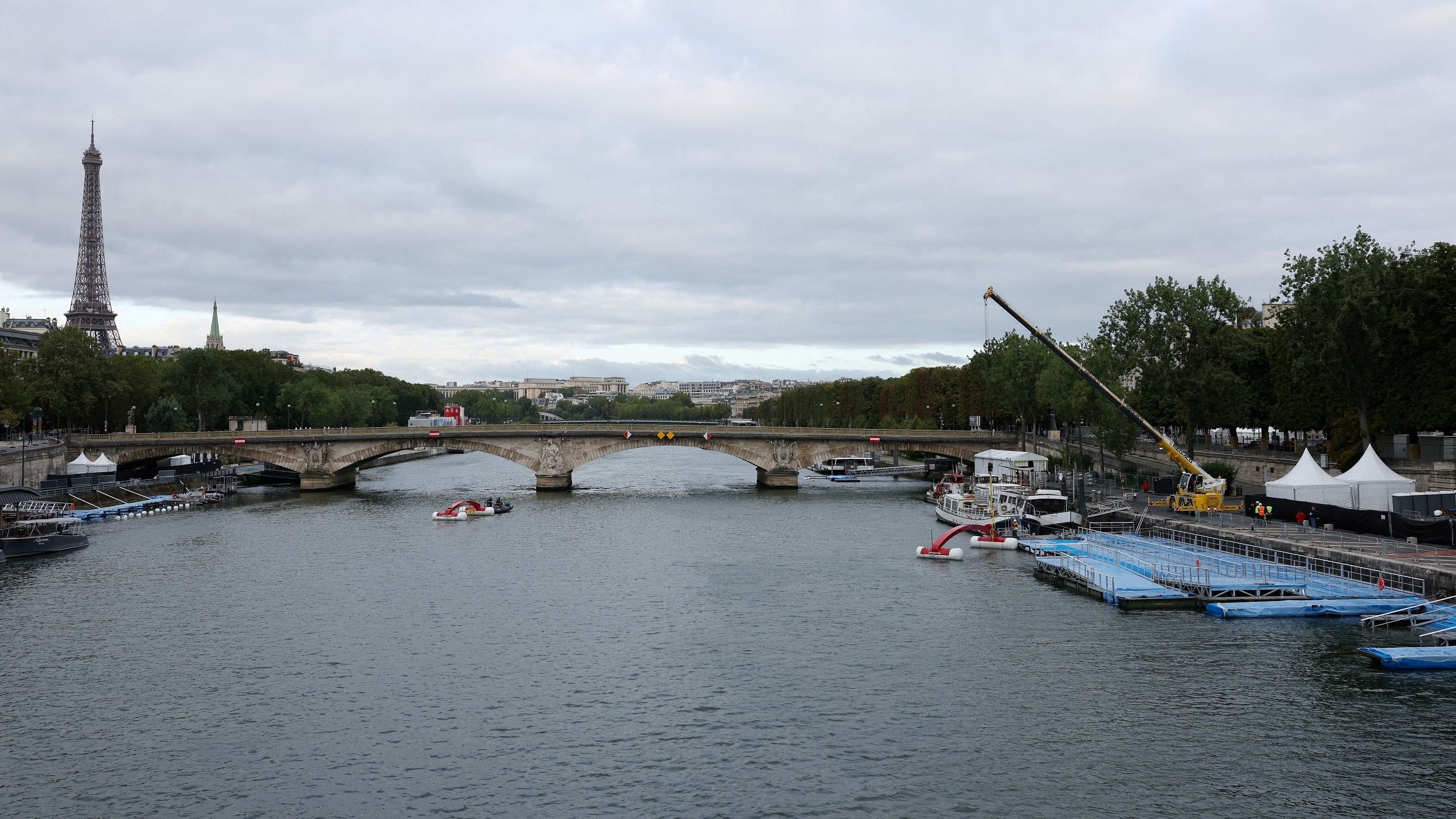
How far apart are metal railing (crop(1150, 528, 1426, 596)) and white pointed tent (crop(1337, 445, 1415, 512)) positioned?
6607 mm

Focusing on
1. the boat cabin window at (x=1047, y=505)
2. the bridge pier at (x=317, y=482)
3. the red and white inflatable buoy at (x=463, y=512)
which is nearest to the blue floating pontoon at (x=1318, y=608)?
the boat cabin window at (x=1047, y=505)

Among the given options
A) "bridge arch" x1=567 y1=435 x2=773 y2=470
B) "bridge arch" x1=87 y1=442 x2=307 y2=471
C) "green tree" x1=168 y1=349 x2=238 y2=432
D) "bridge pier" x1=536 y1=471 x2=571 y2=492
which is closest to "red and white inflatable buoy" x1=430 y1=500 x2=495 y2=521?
"bridge pier" x1=536 y1=471 x2=571 y2=492

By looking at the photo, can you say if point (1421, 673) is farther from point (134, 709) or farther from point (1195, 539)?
point (134, 709)

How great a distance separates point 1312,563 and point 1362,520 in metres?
5.25

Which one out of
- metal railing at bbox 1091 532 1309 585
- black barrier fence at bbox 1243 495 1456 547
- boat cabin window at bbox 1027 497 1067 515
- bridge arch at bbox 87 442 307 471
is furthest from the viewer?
bridge arch at bbox 87 442 307 471

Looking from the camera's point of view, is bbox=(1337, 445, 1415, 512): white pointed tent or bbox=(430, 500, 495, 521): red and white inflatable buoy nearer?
bbox=(1337, 445, 1415, 512): white pointed tent

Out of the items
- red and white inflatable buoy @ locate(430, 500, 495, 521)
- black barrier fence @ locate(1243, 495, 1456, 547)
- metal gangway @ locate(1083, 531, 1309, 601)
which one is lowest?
red and white inflatable buoy @ locate(430, 500, 495, 521)

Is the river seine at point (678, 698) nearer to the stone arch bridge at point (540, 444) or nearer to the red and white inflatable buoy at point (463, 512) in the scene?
the red and white inflatable buoy at point (463, 512)

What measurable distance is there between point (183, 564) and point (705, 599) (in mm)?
29486

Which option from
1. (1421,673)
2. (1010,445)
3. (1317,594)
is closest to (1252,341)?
(1010,445)

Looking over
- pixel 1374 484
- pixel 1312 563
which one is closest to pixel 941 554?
pixel 1312 563

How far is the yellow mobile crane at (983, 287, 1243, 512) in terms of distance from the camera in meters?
60.9

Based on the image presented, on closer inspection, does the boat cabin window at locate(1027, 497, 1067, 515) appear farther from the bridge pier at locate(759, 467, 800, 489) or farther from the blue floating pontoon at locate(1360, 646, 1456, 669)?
the bridge pier at locate(759, 467, 800, 489)

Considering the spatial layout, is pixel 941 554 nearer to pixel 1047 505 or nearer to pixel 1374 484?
pixel 1047 505
